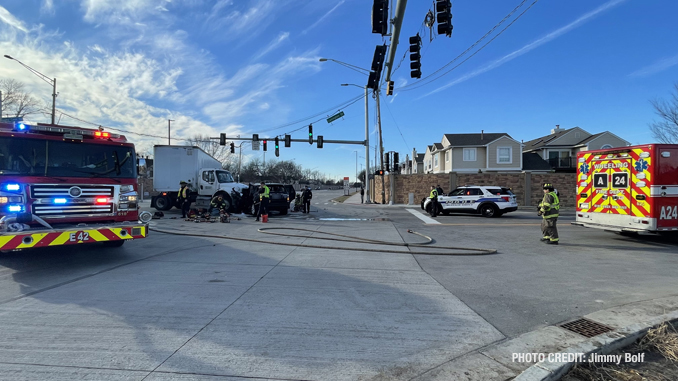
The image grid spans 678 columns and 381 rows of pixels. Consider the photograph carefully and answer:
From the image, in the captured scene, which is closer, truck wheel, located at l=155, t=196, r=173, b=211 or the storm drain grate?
the storm drain grate

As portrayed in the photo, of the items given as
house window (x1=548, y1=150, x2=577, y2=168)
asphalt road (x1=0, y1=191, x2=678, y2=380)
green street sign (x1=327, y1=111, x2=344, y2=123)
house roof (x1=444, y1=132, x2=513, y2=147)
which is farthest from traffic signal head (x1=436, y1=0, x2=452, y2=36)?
house window (x1=548, y1=150, x2=577, y2=168)

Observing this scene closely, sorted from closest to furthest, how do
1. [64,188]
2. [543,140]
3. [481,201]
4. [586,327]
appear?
[586,327], [64,188], [481,201], [543,140]

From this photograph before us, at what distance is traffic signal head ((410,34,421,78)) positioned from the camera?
12.5 m

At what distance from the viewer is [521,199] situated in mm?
27422

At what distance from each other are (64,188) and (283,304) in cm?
501

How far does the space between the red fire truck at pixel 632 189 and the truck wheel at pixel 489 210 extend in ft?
23.9

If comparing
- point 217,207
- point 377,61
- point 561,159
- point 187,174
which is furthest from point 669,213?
point 561,159

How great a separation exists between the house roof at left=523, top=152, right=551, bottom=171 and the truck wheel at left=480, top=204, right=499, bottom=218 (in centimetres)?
2671

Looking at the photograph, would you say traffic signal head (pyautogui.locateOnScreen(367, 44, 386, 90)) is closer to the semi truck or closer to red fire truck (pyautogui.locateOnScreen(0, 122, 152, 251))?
red fire truck (pyautogui.locateOnScreen(0, 122, 152, 251))

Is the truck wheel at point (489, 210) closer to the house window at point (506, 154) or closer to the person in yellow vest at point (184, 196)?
the person in yellow vest at point (184, 196)

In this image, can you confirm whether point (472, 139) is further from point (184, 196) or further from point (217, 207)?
point (184, 196)

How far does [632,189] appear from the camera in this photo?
9.91 m

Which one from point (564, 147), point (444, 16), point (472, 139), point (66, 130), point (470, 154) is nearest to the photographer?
point (66, 130)

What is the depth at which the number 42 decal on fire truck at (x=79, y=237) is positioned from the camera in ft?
20.8
